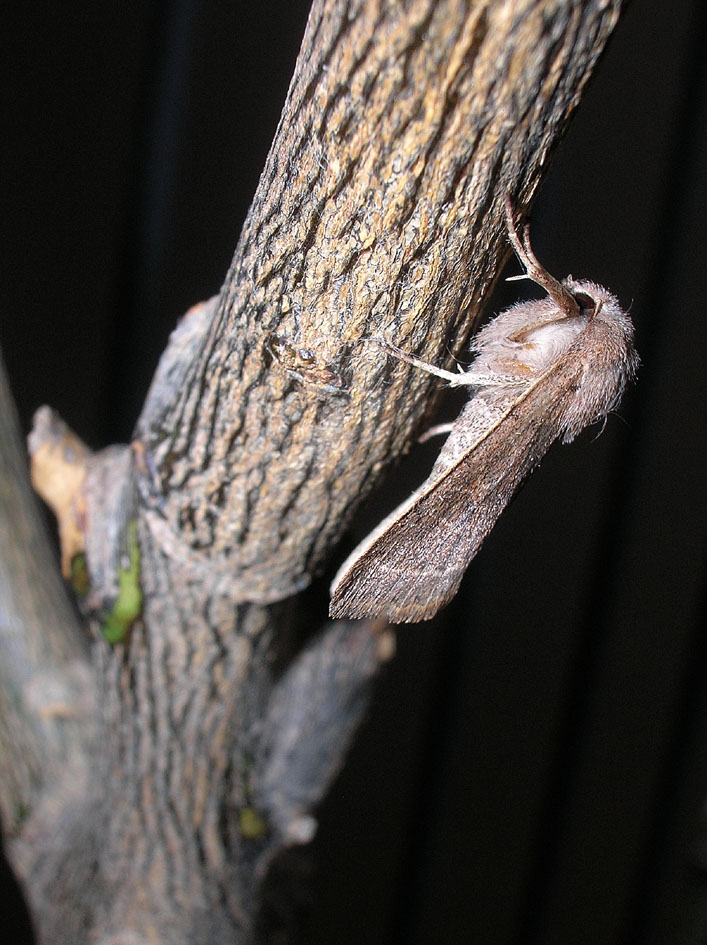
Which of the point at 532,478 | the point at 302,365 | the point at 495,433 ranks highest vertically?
the point at 302,365

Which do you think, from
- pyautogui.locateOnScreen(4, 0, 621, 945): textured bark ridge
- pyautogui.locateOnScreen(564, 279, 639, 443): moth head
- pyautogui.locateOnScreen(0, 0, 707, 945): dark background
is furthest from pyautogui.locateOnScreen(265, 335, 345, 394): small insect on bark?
pyautogui.locateOnScreen(0, 0, 707, 945): dark background

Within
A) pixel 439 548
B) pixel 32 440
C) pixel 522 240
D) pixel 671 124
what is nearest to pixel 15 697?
pixel 32 440

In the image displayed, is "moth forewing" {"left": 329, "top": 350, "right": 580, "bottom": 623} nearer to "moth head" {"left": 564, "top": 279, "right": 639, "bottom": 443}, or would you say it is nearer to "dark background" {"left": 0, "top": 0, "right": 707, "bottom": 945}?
"moth head" {"left": 564, "top": 279, "right": 639, "bottom": 443}

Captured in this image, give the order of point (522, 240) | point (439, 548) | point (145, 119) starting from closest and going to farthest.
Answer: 1. point (522, 240)
2. point (439, 548)
3. point (145, 119)

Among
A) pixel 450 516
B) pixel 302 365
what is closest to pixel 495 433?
pixel 450 516

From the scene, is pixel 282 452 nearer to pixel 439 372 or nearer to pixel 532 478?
pixel 439 372

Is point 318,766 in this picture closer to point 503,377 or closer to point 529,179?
point 503,377

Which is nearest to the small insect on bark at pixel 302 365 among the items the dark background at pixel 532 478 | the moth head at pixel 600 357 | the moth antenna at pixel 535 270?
the moth antenna at pixel 535 270

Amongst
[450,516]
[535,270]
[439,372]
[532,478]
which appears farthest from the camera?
[532,478]
